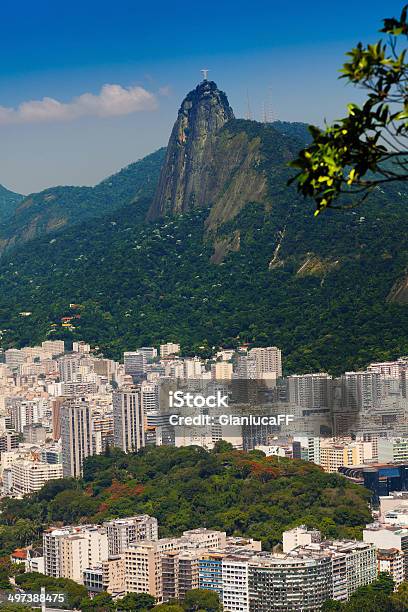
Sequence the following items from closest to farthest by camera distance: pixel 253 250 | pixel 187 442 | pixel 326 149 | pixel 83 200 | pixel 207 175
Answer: pixel 326 149, pixel 187 442, pixel 253 250, pixel 207 175, pixel 83 200

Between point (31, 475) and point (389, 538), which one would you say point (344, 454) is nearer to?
point (31, 475)

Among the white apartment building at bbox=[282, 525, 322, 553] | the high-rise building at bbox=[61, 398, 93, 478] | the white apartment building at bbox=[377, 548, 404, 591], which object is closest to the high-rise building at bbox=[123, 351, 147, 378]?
the high-rise building at bbox=[61, 398, 93, 478]

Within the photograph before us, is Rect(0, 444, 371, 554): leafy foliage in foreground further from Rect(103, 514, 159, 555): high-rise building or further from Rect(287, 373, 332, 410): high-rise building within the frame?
Rect(287, 373, 332, 410): high-rise building

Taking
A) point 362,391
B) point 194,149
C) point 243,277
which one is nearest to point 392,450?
point 362,391

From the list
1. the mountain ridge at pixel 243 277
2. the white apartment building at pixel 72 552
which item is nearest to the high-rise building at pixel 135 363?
the mountain ridge at pixel 243 277

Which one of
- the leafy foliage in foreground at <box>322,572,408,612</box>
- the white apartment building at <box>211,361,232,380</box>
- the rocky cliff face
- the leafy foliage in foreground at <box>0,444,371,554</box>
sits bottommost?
the leafy foliage in foreground at <box>322,572,408,612</box>

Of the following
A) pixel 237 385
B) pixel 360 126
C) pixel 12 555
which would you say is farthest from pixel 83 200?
pixel 360 126

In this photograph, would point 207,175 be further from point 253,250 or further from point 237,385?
point 237,385
